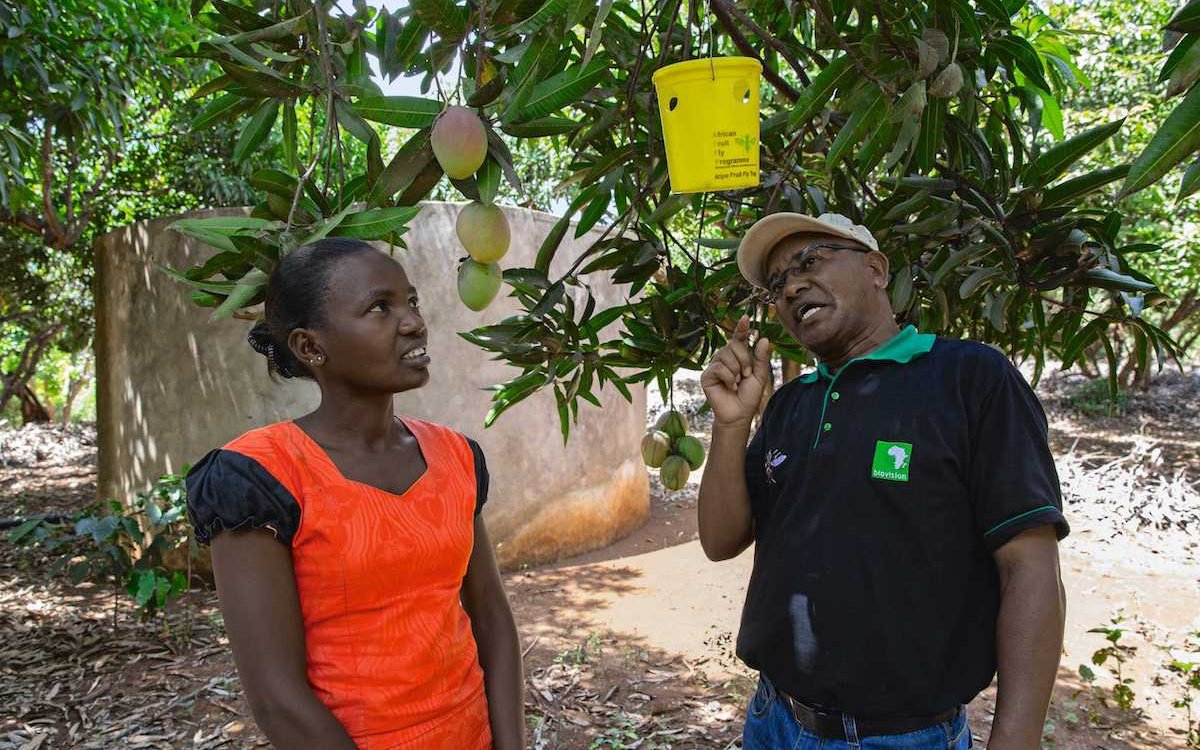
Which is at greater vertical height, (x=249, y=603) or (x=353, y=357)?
(x=353, y=357)

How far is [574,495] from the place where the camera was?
6.27m

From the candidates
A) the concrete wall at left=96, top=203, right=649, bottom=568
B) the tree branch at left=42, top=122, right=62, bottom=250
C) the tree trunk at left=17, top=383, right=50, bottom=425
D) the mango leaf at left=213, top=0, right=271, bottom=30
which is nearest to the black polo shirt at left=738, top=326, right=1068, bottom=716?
the mango leaf at left=213, top=0, right=271, bottom=30

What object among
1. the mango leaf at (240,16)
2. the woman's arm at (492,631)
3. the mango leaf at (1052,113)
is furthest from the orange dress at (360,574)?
the mango leaf at (1052,113)

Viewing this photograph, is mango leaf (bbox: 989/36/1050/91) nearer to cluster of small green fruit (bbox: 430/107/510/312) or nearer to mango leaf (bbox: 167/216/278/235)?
cluster of small green fruit (bbox: 430/107/510/312)

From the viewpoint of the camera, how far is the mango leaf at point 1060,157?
1.72m

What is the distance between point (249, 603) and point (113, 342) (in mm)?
5272

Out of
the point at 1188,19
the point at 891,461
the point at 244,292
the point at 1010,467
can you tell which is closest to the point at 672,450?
the point at 891,461

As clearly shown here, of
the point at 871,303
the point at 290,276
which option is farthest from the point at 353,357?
the point at 871,303

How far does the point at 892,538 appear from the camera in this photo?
1.48 meters

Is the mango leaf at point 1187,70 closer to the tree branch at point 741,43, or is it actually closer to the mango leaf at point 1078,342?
the tree branch at point 741,43

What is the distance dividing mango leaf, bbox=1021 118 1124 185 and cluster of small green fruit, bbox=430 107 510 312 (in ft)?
3.64

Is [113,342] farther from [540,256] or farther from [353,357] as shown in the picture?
[353,357]

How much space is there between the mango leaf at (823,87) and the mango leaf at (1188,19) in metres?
0.85

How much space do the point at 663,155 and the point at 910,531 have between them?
1.05 metres
